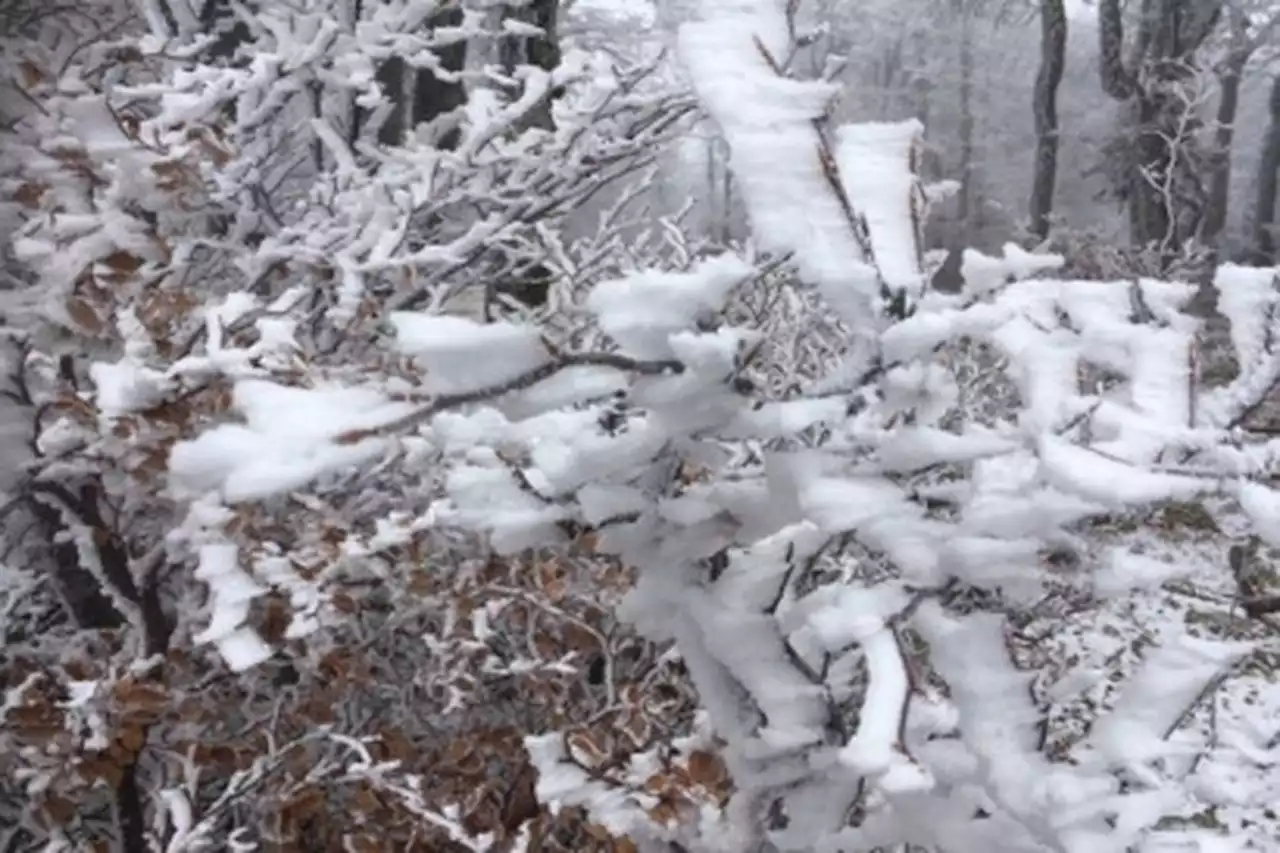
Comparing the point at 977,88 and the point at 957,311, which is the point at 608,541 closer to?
the point at 957,311

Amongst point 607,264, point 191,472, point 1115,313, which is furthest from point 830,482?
point 607,264

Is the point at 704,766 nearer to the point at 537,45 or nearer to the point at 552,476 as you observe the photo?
the point at 552,476

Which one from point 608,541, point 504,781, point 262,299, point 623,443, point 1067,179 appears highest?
point 623,443

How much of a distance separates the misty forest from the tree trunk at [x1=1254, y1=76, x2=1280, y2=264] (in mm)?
19670

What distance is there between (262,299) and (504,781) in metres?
1.30

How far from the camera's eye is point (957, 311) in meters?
1.01

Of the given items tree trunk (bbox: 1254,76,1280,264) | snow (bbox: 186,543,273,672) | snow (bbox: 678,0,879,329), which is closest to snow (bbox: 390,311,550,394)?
snow (bbox: 678,0,879,329)

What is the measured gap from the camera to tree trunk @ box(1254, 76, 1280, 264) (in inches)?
832

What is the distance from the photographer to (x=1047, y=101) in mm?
15945

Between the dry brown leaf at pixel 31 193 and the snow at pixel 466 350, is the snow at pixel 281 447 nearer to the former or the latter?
the snow at pixel 466 350

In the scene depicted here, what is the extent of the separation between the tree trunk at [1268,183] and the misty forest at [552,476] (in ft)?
64.5

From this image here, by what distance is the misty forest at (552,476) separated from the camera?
0.96 metres

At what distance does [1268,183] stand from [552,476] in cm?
2401

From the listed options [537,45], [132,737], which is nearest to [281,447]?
[132,737]
